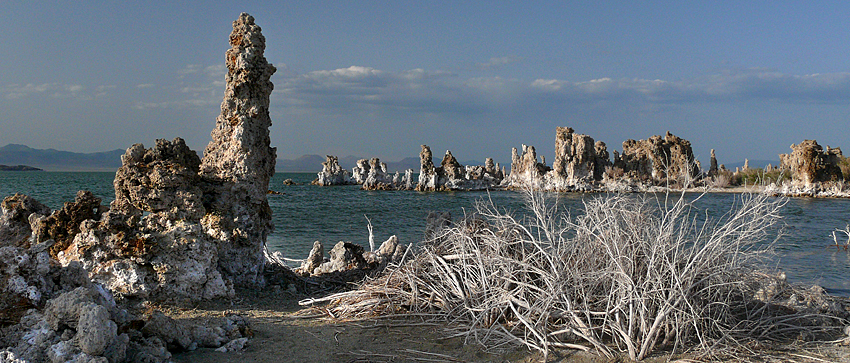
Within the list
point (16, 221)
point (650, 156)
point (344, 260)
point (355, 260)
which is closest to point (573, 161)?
point (650, 156)

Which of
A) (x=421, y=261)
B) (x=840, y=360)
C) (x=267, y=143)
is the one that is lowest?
(x=840, y=360)

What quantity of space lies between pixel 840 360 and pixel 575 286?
2.47 metres

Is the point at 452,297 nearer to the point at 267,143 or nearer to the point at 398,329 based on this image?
the point at 398,329

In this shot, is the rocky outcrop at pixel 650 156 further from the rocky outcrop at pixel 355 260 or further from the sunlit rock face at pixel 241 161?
the sunlit rock face at pixel 241 161

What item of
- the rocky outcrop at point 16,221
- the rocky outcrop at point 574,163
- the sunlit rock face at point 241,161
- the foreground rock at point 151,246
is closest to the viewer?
the foreground rock at point 151,246

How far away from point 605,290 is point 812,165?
6253cm

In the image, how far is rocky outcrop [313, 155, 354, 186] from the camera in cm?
8469

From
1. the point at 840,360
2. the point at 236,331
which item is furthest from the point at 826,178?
the point at 236,331

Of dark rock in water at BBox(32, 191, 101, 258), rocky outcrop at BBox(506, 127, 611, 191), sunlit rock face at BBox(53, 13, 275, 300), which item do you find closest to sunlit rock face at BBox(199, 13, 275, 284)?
sunlit rock face at BBox(53, 13, 275, 300)

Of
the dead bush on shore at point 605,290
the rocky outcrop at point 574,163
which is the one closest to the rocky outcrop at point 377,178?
the rocky outcrop at point 574,163

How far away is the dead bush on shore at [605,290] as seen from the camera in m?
4.83

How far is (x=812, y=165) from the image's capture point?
54.7 meters

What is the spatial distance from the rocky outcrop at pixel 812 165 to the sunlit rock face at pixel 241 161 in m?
59.9

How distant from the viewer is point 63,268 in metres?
4.48
